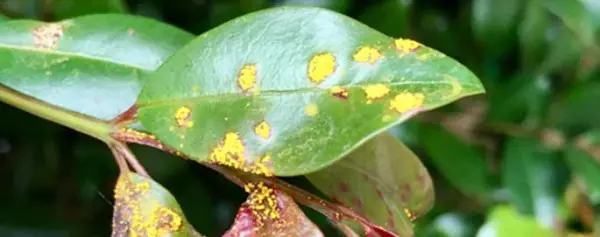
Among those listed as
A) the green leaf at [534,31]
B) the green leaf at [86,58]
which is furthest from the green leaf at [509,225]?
the green leaf at [86,58]

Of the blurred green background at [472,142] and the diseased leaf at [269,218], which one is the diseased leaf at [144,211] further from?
the blurred green background at [472,142]

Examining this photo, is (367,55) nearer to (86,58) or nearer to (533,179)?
(86,58)

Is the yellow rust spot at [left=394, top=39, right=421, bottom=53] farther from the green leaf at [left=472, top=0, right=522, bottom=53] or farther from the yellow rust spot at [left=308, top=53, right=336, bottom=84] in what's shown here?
the green leaf at [left=472, top=0, right=522, bottom=53]

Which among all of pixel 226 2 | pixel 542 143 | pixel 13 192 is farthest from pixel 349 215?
pixel 13 192

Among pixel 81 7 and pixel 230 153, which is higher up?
pixel 81 7

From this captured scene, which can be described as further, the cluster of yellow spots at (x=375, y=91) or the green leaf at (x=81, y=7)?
the green leaf at (x=81, y=7)

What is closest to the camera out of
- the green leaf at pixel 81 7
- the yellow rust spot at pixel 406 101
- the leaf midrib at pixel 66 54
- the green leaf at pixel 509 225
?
the yellow rust spot at pixel 406 101

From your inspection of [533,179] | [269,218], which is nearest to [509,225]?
[533,179]
